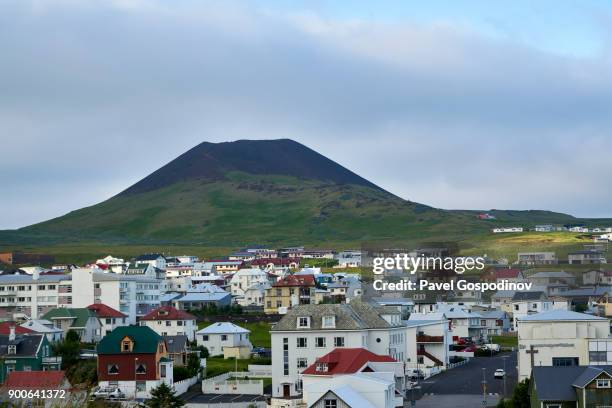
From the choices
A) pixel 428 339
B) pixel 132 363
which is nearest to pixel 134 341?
pixel 132 363

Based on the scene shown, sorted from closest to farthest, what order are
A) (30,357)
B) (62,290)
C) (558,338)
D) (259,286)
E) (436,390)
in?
(558,338) → (436,390) → (30,357) → (62,290) → (259,286)

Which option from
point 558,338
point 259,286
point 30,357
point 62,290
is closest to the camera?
point 558,338

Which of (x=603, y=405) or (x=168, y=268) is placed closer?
(x=603, y=405)

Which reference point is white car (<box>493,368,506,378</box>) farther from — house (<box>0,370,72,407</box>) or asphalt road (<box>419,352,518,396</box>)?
house (<box>0,370,72,407</box>)

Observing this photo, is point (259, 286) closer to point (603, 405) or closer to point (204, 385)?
point (204, 385)

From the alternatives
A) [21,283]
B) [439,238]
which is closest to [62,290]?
[21,283]

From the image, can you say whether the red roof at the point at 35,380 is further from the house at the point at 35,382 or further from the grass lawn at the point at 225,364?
the grass lawn at the point at 225,364
